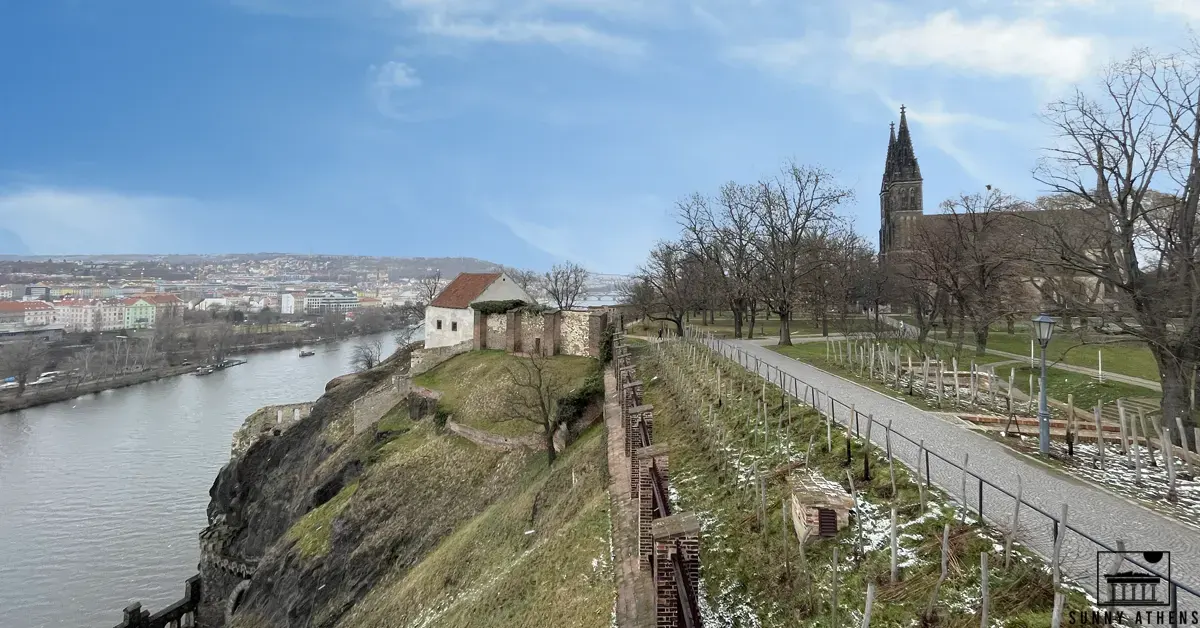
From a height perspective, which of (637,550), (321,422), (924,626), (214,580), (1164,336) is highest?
(1164,336)

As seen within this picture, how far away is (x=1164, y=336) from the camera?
12383 millimetres

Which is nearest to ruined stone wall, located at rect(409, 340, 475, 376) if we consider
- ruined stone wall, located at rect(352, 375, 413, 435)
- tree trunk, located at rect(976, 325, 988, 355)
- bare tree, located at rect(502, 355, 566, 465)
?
ruined stone wall, located at rect(352, 375, 413, 435)

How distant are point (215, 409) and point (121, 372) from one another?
3084cm

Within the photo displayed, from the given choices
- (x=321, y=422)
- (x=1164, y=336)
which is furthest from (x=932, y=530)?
(x=321, y=422)

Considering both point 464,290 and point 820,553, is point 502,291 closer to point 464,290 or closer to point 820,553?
point 464,290

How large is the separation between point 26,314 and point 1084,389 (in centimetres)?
17557

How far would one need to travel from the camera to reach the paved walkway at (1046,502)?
22.2 ft

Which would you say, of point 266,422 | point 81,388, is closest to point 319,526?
point 266,422

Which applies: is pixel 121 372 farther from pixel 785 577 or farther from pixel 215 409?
pixel 785 577

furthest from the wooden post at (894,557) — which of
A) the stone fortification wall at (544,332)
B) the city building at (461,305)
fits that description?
the city building at (461,305)

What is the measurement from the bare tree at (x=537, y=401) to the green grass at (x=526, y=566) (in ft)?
4.90

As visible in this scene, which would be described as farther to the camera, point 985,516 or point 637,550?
point 637,550

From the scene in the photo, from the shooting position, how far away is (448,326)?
129 ft

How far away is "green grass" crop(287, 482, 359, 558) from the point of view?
23.4m
